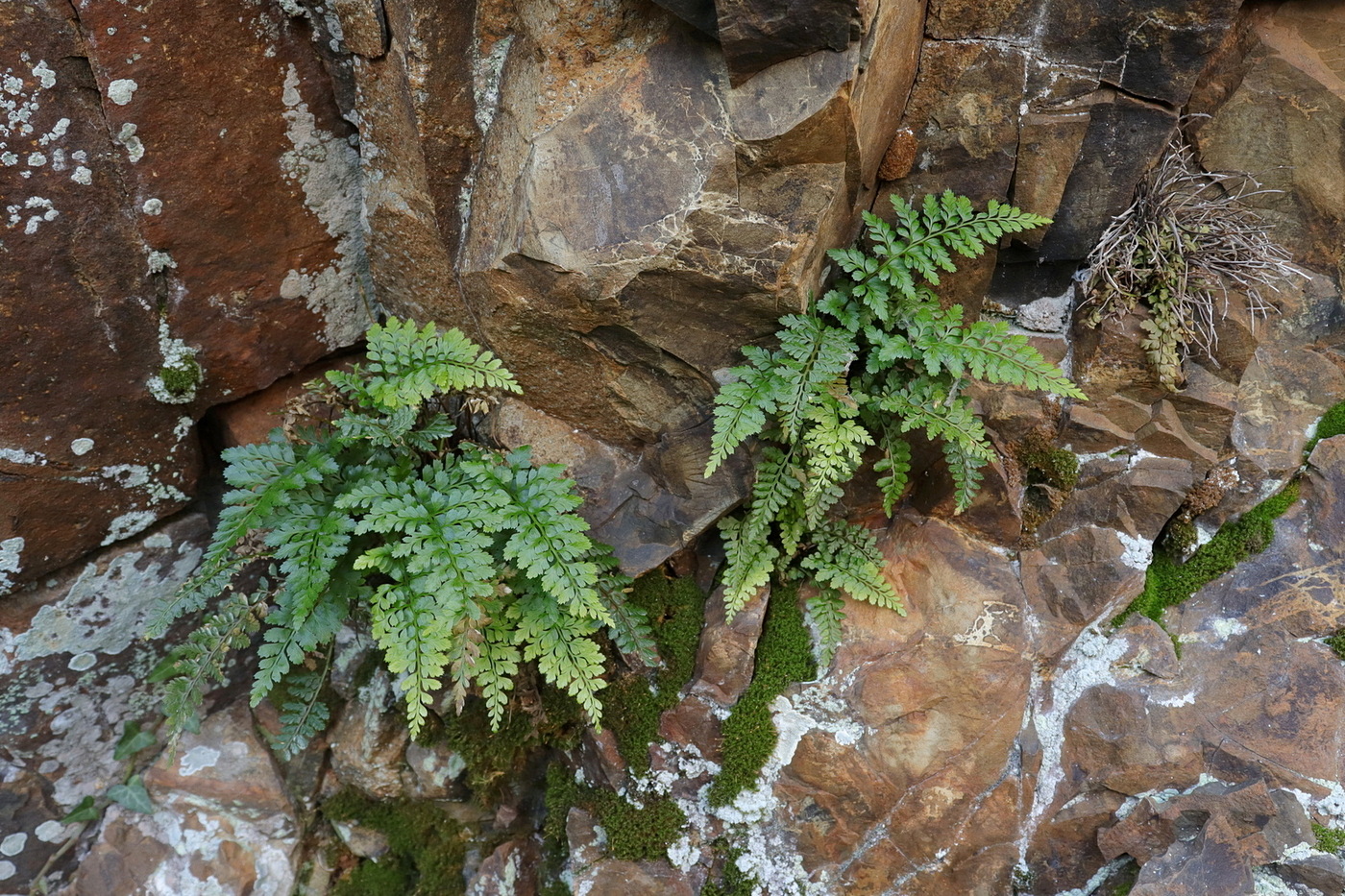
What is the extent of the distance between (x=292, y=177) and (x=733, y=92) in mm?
2188

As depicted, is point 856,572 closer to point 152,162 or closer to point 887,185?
point 887,185

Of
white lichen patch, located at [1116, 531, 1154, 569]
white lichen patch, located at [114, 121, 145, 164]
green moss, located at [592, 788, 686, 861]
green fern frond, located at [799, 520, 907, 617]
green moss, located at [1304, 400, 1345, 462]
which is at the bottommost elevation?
green moss, located at [592, 788, 686, 861]

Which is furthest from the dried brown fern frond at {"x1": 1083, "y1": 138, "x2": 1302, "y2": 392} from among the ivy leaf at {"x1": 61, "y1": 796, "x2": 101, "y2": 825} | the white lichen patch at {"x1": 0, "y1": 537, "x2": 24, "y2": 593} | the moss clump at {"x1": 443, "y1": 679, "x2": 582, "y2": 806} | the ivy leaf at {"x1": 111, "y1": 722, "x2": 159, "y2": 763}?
the ivy leaf at {"x1": 61, "y1": 796, "x2": 101, "y2": 825}

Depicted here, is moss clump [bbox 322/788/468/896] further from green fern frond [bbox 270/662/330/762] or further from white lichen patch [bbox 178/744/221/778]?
green fern frond [bbox 270/662/330/762]

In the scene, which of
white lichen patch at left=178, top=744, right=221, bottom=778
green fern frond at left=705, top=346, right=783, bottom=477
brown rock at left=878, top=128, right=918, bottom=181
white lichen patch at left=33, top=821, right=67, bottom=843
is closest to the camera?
green fern frond at left=705, top=346, right=783, bottom=477

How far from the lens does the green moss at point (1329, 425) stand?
4.33 meters

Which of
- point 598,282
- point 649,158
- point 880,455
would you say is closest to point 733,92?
point 649,158

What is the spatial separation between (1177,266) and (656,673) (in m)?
3.25

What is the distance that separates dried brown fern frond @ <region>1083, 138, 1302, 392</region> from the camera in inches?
160

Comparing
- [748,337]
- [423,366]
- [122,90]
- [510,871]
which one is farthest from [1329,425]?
[122,90]

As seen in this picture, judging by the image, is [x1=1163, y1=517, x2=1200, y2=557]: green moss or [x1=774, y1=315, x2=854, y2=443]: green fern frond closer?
[x1=774, y1=315, x2=854, y2=443]: green fern frond

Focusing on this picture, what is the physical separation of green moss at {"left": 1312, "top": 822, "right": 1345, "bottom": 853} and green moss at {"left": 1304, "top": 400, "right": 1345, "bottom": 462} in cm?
178

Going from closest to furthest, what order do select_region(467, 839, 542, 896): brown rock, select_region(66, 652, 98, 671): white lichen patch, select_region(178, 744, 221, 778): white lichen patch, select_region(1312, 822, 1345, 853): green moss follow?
select_region(1312, 822, 1345, 853): green moss, select_region(66, 652, 98, 671): white lichen patch, select_region(467, 839, 542, 896): brown rock, select_region(178, 744, 221, 778): white lichen patch

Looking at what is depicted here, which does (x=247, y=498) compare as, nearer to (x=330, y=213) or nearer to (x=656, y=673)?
(x=330, y=213)
